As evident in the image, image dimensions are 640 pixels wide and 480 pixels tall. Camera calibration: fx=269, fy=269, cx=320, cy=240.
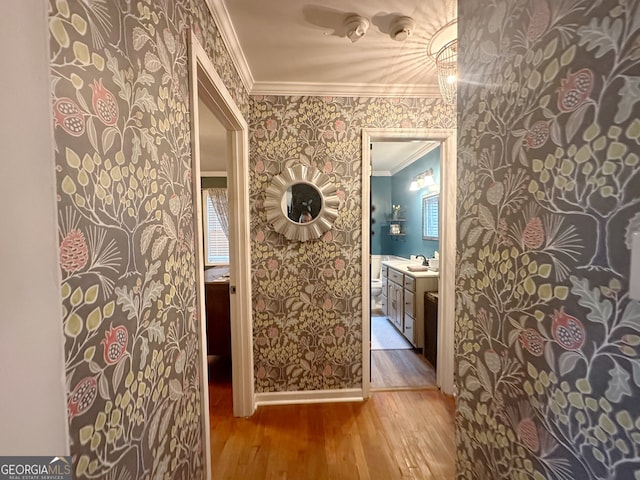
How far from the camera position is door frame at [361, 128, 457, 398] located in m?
2.15

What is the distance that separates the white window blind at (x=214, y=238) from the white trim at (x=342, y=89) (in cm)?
332

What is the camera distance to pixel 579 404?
0.56 m

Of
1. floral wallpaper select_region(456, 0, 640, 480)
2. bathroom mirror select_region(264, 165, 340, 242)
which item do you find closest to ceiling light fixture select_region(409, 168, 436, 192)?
bathroom mirror select_region(264, 165, 340, 242)

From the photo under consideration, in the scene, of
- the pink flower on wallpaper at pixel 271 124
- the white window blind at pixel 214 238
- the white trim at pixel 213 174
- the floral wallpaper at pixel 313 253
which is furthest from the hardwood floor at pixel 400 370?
the white trim at pixel 213 174

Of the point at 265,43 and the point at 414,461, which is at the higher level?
the point at 265,43

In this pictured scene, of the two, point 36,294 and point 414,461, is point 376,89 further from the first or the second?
point 414,461

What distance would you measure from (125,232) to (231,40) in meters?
1.39

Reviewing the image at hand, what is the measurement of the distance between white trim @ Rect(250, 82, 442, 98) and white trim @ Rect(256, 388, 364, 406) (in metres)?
2.36

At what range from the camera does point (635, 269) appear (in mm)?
465

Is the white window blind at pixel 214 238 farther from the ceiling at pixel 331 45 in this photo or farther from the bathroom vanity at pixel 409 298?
the ceiling at pixel 331 45

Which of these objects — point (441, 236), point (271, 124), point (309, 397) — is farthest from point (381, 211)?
point (309, 397)

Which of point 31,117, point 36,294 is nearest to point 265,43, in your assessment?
point 31,117

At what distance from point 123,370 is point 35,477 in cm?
21

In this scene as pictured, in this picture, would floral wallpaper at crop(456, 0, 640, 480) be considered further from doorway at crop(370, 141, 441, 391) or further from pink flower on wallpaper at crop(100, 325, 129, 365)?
doorway at crop(370, 141, 441, 391)
